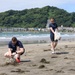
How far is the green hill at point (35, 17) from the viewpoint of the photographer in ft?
457

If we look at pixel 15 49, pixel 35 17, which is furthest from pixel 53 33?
pixel 35 17

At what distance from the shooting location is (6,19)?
137m

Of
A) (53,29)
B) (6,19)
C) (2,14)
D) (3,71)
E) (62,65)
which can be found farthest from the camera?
(2,14)

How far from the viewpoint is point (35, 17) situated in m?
145

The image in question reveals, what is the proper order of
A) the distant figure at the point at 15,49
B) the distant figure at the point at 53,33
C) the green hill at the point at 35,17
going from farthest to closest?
the green hill at the point at 35,17, the distant figure at the point at 53,33, the distant figure at the point at 15,49

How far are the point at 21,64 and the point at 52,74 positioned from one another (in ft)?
6.86

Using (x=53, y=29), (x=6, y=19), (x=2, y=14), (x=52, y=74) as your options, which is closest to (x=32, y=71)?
(x=52, y=74)

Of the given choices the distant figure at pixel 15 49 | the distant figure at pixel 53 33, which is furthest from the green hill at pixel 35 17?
the distant figure at pixel 15 49

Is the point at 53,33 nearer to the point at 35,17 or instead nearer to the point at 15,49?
the point at 15,49

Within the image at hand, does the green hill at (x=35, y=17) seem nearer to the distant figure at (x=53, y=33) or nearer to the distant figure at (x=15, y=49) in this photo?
the distant figure at (x=53, y=33)

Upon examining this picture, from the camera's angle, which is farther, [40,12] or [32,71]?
[40,12]

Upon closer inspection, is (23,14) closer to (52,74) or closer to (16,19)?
(16,19)

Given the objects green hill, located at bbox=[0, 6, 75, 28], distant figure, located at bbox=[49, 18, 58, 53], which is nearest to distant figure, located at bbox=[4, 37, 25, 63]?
distant figure, located at bbox=[49, 18, 58, 53]

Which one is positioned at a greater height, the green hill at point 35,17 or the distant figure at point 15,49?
the green hill at point 35,17
